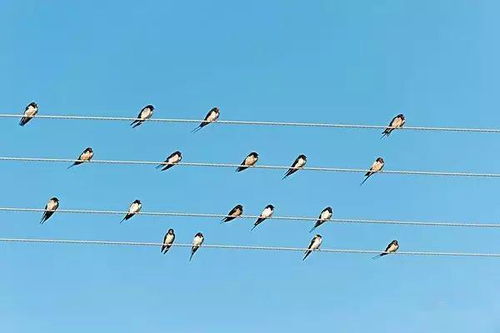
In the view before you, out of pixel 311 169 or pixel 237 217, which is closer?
pixel 311 169

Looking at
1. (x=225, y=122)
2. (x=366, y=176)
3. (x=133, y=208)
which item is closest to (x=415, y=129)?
(x=225, y=122)

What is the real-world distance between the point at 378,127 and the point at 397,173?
2.09 ft

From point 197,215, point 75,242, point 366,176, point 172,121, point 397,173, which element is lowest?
point 75,242

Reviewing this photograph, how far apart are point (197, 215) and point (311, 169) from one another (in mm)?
1526

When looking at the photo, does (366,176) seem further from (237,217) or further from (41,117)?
(41,117)

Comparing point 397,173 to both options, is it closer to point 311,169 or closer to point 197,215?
point 311,169

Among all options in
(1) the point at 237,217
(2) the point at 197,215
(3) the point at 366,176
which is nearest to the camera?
(2) the point at 197,215

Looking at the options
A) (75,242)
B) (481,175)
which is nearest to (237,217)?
(75,242)

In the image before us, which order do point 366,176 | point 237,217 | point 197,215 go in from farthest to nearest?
point 366,176, point 237,217, point 197,215

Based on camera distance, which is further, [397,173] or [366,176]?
[366,176]

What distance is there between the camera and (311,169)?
13258mm

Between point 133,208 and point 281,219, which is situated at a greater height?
point 133,208

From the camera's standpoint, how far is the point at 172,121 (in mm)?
13516

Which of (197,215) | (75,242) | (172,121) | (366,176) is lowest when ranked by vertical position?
(75,242)
